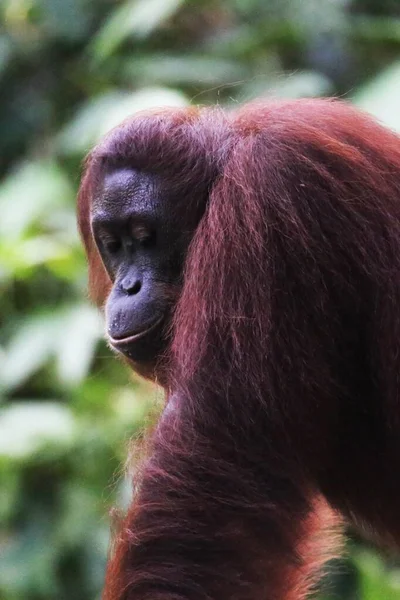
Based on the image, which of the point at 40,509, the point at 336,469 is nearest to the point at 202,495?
the point at 336,469

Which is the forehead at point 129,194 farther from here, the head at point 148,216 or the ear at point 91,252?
the ear at point 91,252

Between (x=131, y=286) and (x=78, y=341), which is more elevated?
(x=131, y=286)

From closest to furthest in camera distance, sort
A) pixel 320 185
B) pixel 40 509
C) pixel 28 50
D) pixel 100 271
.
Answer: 1. pixel 320 185
2. pixel 100 271
3. pixel 40 509
4. pixel 28 50

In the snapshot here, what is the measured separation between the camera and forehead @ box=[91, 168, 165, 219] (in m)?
2.02

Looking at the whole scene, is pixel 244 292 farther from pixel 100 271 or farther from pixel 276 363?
pixel 100 271

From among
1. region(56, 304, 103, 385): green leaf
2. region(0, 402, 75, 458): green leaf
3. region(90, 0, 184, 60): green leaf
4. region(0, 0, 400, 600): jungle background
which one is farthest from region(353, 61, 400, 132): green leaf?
region(0, 402, 75, 458): green leaf

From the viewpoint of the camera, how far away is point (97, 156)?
211cm

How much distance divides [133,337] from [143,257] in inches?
6.0

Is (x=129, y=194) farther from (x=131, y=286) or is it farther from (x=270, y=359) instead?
(x=270, y=359)

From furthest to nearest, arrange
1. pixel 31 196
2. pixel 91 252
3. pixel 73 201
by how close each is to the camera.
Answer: pixel 73 201 < pixel 31 196 < pixel 91 252

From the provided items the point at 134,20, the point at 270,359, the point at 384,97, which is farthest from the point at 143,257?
the point at 134,20

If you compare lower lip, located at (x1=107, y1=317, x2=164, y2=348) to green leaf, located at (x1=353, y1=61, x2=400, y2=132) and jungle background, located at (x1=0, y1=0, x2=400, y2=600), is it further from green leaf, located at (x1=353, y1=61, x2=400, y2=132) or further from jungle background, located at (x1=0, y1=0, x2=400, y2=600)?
green leaf, located at (x1=353, y1=61, x2=400, y2=132)

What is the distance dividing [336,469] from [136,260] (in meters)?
0.54

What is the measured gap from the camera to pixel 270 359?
176cm
